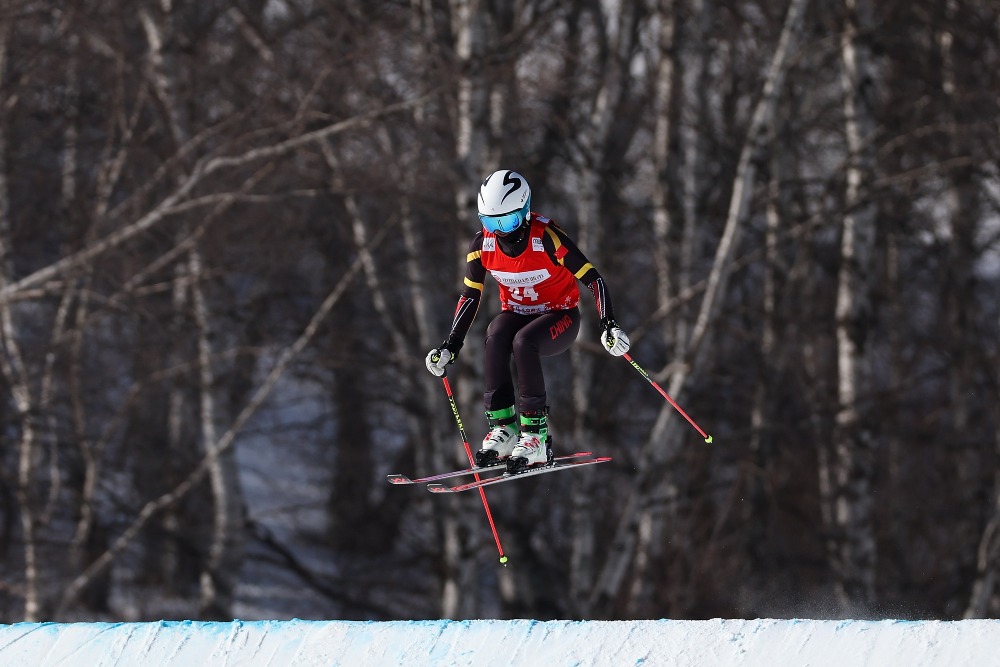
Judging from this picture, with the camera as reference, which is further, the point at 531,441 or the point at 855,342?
the point at 855,342

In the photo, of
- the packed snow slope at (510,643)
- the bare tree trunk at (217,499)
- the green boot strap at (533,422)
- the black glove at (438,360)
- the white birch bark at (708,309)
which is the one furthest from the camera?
the bare tree trunk at (217,499)

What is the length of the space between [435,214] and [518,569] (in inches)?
162

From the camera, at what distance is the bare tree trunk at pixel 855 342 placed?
11422mm

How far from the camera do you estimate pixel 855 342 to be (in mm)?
11742

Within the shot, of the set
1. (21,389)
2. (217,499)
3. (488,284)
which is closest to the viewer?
(488,284)

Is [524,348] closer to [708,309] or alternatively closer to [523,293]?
[523,293]

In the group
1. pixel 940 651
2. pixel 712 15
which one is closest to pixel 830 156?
pixel 712 15

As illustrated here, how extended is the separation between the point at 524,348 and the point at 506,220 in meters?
0.66

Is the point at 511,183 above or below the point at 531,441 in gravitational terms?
above

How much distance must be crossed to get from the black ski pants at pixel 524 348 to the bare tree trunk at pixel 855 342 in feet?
21.0

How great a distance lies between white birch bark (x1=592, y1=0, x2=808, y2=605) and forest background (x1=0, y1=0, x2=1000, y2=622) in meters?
0.04

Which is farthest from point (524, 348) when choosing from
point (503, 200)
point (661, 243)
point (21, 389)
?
point (21, 389)

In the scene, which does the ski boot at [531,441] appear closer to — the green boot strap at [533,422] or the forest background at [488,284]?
the green boot strap at [533,422]

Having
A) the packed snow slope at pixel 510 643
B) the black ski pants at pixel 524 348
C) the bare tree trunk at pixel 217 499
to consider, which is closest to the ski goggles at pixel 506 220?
the black ski pants at pixel 524 348
